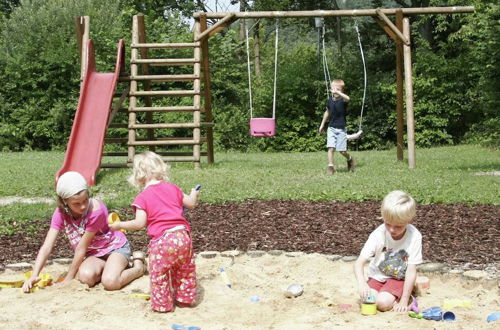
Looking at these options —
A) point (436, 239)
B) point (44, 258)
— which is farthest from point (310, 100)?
point (44, 258)

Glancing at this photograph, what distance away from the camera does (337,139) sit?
12102 mm

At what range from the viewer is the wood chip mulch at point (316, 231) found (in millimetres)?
6207

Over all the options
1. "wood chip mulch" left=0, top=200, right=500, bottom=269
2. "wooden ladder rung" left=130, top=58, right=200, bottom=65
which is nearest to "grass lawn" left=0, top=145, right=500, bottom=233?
"wood chip mulch" left=0, top=200, right=500, bottom=269

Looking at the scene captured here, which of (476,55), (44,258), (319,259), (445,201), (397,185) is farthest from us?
(476,55)

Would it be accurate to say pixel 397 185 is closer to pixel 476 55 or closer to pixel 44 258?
pixel 44 258

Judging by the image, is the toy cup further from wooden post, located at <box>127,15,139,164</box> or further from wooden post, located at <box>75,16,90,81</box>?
wooden post, located at <box>75,16,90,81</box>

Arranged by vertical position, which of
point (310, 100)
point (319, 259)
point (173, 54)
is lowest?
point (319, 259)

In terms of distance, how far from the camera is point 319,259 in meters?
5.94

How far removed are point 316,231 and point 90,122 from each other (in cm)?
637

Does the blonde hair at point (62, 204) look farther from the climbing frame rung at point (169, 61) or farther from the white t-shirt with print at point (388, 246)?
the climbing frame rung at point (169, 61)

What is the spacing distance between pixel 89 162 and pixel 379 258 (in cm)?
733

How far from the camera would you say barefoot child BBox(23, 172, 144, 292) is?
5.17 meters

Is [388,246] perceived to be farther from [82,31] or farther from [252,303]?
[82,31]

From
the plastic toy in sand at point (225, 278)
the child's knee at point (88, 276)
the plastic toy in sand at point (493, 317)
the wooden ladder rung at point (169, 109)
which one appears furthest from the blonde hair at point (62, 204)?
the wooden ladder rung at point (169, 109)
